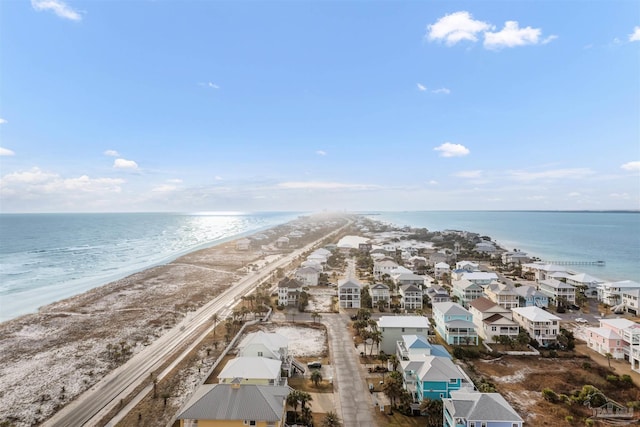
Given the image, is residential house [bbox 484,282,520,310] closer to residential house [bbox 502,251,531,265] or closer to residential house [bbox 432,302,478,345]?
Answer: residential house [bbox 432,302,478,345]

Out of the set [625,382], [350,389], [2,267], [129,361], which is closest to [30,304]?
[129,361]

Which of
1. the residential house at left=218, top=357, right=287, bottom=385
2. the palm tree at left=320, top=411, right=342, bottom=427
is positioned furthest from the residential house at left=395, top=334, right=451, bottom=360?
the residential house at left=218, top=357, right=287, bottom=385

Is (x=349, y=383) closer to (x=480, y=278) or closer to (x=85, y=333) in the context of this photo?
(x=85, y=333)

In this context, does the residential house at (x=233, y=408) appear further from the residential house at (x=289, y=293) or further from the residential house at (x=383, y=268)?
the residential house at (x=383, y=268)

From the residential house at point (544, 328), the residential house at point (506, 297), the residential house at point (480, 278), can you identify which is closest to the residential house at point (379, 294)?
the residential house at point (506, 297)

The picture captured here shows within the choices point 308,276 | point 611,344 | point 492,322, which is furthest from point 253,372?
point 308,276

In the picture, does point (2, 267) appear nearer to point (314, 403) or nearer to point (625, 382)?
point (314, 403)

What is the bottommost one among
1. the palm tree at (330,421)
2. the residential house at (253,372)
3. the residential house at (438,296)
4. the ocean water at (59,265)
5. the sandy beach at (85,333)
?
the ocean water at (59,265)

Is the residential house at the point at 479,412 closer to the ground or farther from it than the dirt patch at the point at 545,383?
farther from it
